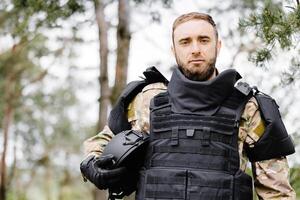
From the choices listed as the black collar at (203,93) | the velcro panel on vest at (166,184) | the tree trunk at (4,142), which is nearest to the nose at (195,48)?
the black collar at (203,93)

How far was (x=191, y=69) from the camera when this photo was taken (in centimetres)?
280

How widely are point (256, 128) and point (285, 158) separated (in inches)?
7.5

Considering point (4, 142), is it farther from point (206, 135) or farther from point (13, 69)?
point (206, 135)

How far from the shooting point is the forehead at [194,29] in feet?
9.20

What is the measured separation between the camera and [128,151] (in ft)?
8.96

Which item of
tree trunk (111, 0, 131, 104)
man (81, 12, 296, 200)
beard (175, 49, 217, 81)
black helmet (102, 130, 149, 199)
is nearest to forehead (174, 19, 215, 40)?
man (81, 12, 296, 200)

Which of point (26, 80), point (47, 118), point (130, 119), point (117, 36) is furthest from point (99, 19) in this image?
point (47, 118)

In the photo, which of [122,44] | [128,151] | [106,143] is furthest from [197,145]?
[122,44]

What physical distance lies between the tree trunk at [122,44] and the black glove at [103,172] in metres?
5.51

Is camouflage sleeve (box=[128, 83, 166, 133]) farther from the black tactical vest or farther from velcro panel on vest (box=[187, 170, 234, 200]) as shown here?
velcro panel on vest (box=[187, 170, 234, 200])

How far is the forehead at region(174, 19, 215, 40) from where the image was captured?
9.20 ft

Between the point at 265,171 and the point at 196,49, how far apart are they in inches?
23.6

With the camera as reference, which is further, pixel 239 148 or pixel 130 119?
pixel 130 119

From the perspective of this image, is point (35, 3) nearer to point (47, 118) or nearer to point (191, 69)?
point (191, 69)
